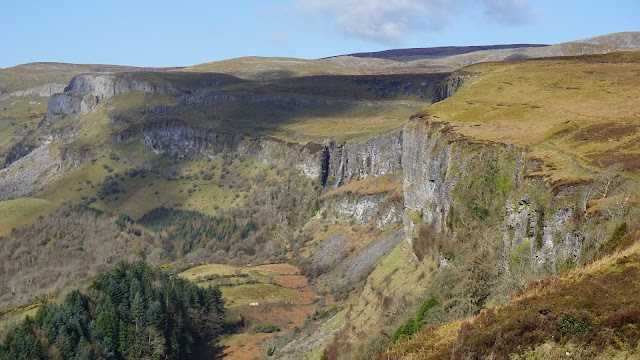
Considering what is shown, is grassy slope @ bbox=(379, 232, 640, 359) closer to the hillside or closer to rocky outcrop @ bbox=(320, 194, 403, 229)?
the hillside

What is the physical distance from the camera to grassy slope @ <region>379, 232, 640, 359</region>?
27391 mm

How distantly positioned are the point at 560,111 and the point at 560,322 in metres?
53.4

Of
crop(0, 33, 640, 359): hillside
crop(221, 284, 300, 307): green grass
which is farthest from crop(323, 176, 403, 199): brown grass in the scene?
crop(221, 284, 300, 307): green grass

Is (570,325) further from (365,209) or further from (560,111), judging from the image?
(365,209)

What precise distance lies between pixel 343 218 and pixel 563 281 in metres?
117

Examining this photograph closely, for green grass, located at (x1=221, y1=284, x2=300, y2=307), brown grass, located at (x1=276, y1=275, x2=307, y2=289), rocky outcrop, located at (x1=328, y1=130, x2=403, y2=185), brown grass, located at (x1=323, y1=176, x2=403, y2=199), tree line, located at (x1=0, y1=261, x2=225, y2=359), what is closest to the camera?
tree line, located at (x1=0, y1=261, x2=225, y2=359)

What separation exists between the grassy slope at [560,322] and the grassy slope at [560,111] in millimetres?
17752

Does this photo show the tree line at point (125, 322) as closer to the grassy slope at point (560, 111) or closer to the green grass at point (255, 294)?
the green grass at point (255, 294)

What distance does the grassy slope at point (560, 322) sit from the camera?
27391 millimetres

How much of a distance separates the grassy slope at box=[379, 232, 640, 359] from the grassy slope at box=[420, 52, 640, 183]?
17.8 meters

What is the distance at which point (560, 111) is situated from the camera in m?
77.6

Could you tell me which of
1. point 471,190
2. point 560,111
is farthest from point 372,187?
point 471,190

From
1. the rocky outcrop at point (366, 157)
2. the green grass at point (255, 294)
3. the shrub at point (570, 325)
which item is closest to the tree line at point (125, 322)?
the green grass at point (255, 294)

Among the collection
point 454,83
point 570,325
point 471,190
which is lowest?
point 570,325
